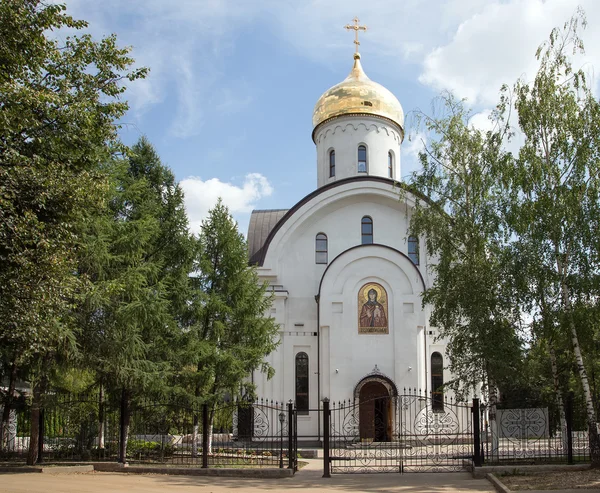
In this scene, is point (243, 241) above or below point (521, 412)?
above

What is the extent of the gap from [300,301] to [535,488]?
14535 mm

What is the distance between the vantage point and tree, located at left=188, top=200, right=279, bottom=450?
680 inches

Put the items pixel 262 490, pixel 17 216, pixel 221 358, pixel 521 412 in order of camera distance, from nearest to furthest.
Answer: pixel 17 216 → pixel 262 490 → pixel 521 412 → pixel 221 358

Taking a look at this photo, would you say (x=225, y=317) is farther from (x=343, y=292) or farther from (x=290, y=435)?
(x=290, y=435)

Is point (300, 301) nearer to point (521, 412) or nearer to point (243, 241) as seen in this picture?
point (243, 241)

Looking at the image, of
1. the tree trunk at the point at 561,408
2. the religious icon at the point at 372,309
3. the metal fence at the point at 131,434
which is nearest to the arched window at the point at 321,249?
the religious icon at the point at 372,309

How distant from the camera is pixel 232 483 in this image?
1184cm

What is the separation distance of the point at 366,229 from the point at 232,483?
1421 centimetres

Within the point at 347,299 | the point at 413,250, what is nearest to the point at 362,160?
the point at 413,250

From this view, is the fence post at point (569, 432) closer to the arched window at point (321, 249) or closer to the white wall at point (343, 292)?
the white wall at point (343, 292)

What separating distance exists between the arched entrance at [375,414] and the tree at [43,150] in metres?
14.3

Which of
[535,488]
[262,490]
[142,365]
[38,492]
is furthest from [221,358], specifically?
[535,488]

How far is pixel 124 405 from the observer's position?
13.8m

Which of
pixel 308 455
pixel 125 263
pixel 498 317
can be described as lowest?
pixel 308 455
